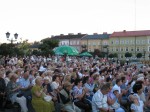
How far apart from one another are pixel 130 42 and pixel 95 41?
1525 centimetres

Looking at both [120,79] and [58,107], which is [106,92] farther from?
[120,79]

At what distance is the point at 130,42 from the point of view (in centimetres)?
11119

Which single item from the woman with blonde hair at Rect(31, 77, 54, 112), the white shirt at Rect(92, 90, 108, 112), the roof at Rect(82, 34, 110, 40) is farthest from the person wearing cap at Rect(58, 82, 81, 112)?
the roof at Rect(82, 34, 110, 40)

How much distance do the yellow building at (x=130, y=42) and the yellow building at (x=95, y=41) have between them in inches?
133

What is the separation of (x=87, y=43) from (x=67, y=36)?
12.0 meters

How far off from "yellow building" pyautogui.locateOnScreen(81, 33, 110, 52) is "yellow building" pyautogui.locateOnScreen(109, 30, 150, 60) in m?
3.38

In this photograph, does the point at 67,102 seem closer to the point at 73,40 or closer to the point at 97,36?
the point at 97,36

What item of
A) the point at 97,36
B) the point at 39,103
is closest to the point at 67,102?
the point at 39,103

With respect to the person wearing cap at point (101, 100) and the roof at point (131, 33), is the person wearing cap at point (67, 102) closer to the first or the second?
the person wearing cap at point (101, 100)

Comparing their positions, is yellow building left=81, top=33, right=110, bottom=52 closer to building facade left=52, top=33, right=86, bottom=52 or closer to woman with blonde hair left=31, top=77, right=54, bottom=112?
building facade left=52, top=33, right=86, bottom=52

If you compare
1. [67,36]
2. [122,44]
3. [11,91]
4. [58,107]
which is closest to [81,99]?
[58,107]

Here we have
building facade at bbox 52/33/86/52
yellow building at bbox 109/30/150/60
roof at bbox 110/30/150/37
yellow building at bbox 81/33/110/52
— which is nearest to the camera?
→ yellow building at bbox 109/30/150/60

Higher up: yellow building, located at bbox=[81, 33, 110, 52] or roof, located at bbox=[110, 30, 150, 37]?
roof, located at bbox=[110, 30, 150, 37]

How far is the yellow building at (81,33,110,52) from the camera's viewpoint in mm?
117688
